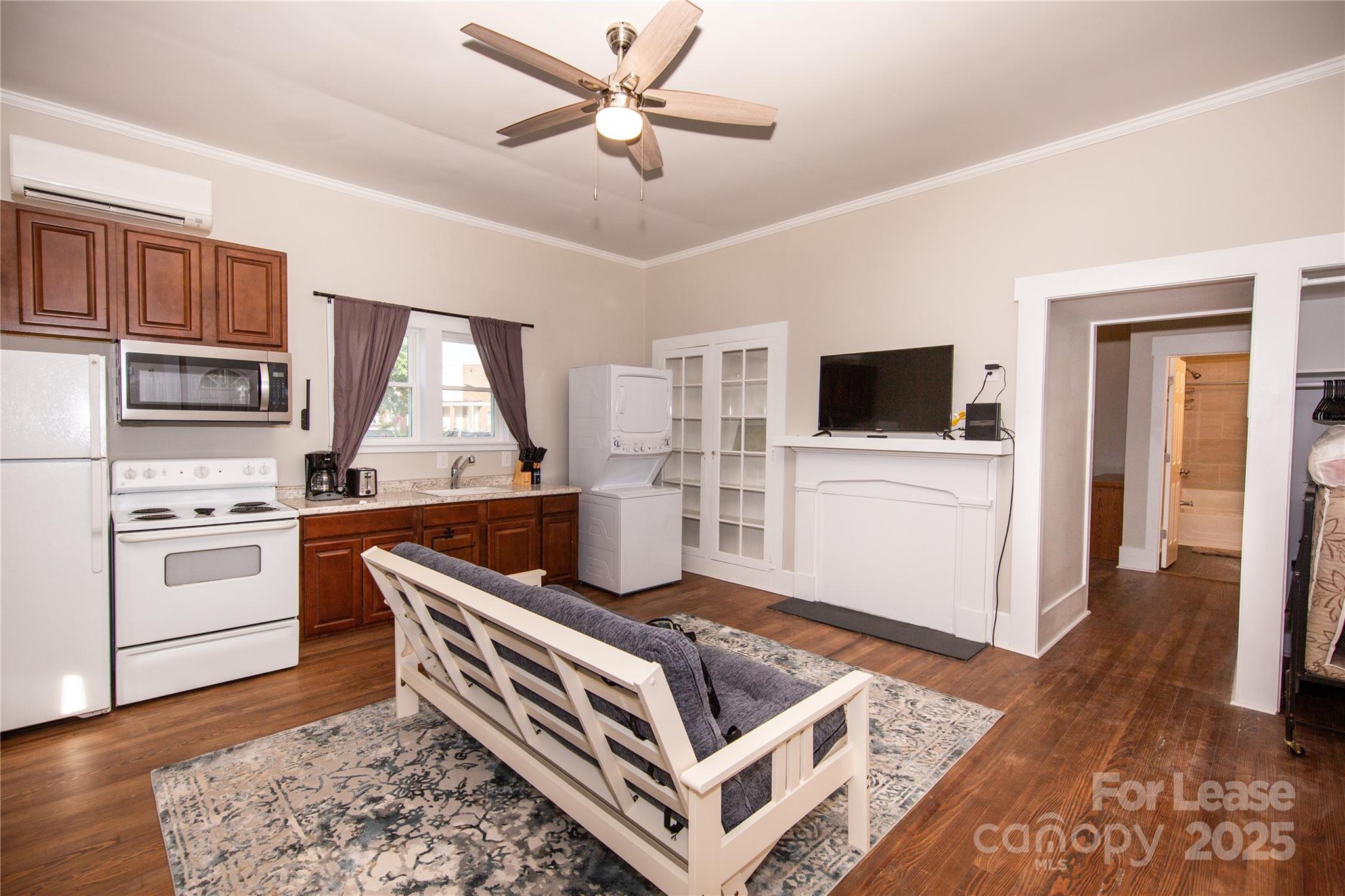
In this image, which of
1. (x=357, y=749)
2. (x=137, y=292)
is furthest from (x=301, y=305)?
(x=357, y=749)

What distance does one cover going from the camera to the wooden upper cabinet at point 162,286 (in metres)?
2.98

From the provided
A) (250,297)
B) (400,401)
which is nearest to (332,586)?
(400,401)

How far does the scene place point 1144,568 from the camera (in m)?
5.60

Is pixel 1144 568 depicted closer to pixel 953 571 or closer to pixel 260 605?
pixel 953 571

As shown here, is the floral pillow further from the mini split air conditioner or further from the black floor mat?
the mini split air conditioner

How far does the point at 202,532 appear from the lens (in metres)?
2.91

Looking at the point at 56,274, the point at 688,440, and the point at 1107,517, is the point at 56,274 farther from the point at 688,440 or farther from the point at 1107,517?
the point at 1107,517

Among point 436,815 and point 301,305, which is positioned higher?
Answer: point 301,305

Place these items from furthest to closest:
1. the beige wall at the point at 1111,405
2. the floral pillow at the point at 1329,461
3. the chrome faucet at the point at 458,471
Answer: the beige wall at the point at 1111,405 → the chrome faucet at the point at 458,471 → the floral pillow at the point at 1329,461

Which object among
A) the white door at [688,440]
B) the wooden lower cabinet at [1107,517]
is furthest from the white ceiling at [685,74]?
the wooden lower cabinet at [1107,517]

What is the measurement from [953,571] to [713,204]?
3.04 metres

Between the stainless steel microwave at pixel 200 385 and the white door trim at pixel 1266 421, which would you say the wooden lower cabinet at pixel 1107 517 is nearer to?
the white door trim at pixel 1266 421

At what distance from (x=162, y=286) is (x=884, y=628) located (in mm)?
4619

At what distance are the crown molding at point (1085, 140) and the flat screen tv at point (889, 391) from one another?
3.50 feet
